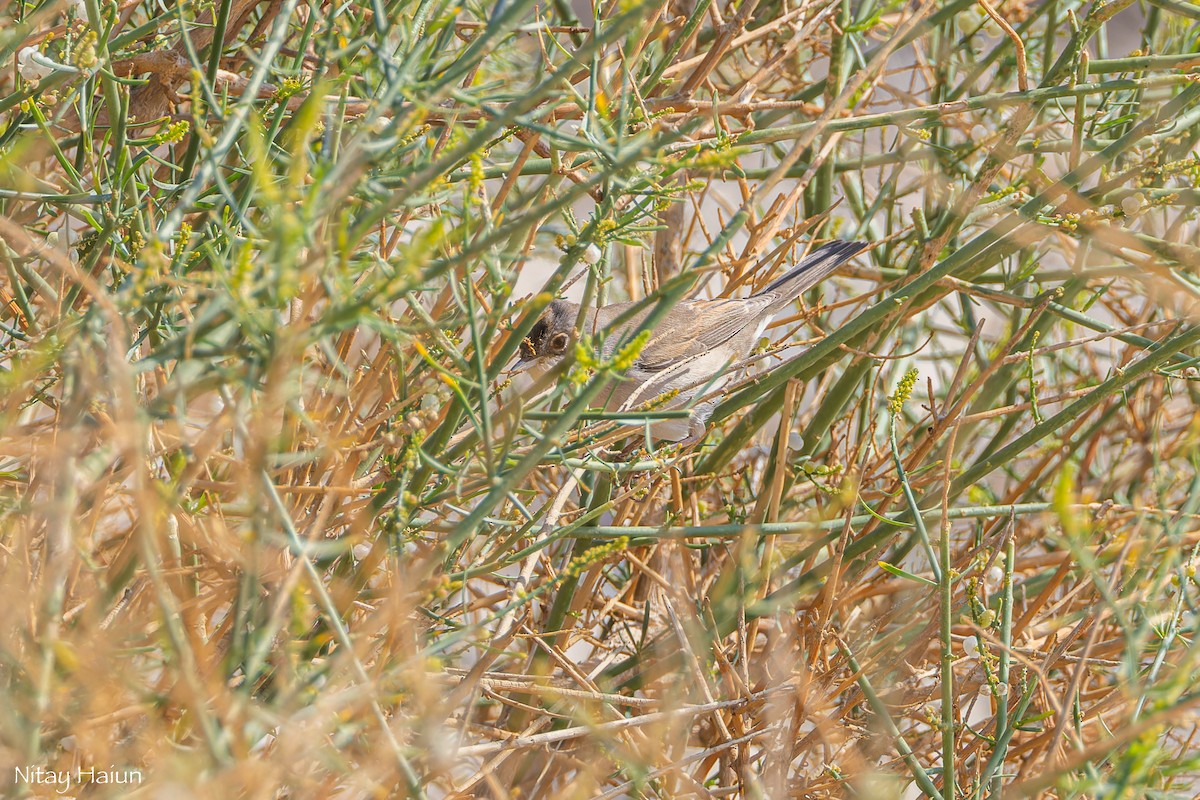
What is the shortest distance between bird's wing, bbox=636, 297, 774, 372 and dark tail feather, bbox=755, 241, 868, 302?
0.42 meters

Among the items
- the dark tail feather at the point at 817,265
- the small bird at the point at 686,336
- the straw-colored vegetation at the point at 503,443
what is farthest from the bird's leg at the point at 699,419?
the dark tail feather at the point at 817,265

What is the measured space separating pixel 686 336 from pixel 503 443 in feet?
8.25

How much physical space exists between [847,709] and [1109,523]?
1.17 meters

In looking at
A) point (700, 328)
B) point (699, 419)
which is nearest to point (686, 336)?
point (700, 328)

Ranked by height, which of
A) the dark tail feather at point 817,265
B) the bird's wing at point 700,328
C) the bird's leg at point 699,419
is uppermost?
→ the dark tail feather at point 817,265

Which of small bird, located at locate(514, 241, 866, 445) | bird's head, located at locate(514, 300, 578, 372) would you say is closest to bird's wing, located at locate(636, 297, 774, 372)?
small bird, located at locate(514, 241, 866, 445)

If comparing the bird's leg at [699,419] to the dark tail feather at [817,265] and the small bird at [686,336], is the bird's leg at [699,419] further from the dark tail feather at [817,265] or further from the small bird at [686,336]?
the dark tail feather at [817,265]

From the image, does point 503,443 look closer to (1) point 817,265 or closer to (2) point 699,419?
(2) point 699,419

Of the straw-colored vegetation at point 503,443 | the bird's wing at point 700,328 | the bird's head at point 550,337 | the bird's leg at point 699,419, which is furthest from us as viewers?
the bird's wing at point 700,328

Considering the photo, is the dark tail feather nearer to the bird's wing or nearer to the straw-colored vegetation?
the straw-colored vegetation

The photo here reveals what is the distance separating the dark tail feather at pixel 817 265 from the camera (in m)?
3.33

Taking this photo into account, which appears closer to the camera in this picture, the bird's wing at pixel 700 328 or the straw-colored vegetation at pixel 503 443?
the straw-colored vegetation at pixel 503 443

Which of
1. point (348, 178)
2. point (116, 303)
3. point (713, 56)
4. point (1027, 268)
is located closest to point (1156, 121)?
point (1027, 268)

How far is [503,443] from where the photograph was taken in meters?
1.62
